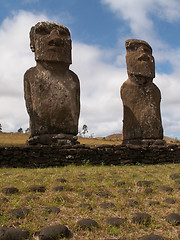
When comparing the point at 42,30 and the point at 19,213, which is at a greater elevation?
the point at 42,30

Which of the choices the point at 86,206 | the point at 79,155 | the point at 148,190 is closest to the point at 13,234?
the point at 86,206

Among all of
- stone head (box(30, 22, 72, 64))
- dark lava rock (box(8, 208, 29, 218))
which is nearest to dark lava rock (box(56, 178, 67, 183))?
dark lava rock (box(8, 208, 29, 218))

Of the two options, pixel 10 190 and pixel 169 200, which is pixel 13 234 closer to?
pixel 10 190

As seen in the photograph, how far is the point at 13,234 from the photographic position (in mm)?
2742

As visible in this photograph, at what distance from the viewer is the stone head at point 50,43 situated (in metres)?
8.39

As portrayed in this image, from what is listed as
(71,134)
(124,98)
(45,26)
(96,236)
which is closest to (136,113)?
(124,98)

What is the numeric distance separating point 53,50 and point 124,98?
3494mm

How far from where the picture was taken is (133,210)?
3572 mm

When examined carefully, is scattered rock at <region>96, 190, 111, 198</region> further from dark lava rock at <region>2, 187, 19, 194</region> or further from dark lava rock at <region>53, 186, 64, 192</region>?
dark lava rock at <region>2, 187, 19, 194</region>

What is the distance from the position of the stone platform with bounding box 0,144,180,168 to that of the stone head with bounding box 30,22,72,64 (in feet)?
9.67

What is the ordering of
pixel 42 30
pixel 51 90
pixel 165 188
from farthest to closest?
pixel 42 30 < pixel 51 90 < pixel 165 188

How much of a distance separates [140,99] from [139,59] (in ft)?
5.25

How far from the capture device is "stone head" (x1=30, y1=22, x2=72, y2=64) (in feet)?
27.5

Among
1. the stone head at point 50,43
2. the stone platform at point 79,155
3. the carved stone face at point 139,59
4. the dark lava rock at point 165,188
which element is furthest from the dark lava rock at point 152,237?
the carved stone face at point 139,59
